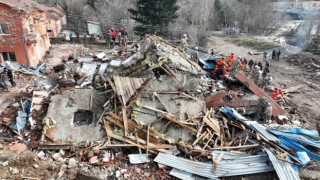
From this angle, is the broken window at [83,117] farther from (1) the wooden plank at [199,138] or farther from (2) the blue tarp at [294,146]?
(2) the blue tarp at [294,146]

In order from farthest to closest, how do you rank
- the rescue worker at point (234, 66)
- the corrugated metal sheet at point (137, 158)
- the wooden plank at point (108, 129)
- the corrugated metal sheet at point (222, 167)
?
the rescue worker at point (234, 66) → the wooden plank at point (108, 129) → the corrugated metal sheet at point (137, 158) → the corrugated metal sheet at point (222, 167)

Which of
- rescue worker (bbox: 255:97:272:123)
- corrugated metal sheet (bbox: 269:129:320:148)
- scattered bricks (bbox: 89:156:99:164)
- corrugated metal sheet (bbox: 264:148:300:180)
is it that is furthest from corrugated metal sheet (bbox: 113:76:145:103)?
corrugated metal sheet (bbox: 269:129:320:148)

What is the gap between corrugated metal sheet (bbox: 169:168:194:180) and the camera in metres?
9.34

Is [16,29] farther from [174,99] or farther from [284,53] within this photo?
[284,53]

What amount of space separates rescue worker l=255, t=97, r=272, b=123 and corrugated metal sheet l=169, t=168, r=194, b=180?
16.7ft

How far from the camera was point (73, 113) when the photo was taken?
38.7 ft

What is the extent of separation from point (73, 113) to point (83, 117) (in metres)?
0.55

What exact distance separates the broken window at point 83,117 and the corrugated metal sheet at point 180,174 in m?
4.56

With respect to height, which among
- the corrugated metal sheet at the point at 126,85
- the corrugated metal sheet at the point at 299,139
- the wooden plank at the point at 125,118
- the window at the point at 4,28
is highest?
the window at the point at 4,28

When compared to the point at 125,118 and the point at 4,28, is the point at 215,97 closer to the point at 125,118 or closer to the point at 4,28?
the point at 125,118

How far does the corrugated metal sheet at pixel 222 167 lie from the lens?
9.25 m

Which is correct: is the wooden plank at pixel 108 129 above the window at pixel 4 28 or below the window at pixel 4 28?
below

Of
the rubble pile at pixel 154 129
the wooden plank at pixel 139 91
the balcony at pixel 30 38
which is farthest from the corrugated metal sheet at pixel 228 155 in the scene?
the balcony at pixel 30 38

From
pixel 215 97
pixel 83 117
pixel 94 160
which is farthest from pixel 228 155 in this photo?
pixel 83 117
